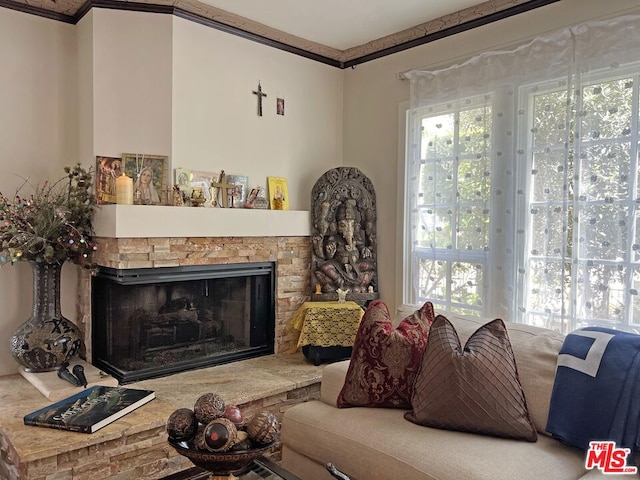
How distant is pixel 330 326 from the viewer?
127 inches

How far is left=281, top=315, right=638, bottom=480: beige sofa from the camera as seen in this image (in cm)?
165

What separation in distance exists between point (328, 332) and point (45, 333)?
1.67 meters

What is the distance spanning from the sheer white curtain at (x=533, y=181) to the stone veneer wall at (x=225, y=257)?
2.64ft

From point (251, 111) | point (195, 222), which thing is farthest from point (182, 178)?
point (251, 111)

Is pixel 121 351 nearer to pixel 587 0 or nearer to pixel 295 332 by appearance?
pixel 295 332

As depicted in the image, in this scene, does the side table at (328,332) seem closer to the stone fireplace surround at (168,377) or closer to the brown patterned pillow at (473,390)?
the stone fireplace surround at (168,377)

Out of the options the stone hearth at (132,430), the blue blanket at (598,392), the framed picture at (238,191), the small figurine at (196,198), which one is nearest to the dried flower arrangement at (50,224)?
the small figurine at (196,198)

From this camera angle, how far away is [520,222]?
2812 millimetres

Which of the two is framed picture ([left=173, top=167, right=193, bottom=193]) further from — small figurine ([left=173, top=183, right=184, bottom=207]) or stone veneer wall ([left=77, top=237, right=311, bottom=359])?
stone veneer wall ([left=77, top=237, right=311, bottom=359])

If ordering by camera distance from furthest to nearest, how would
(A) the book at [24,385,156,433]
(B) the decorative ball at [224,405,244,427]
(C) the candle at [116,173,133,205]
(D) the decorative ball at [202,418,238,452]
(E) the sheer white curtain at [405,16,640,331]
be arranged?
1. (C) the candle at [116,173,133,205]
2. (E) the sheer white curtain at [405,16,640,331]
3. (A) the book at [24,385,156,433]
4. (B) the decorative ball at [224,405,244,427]
5. (D) the decorative ball at [202,418,238,452]

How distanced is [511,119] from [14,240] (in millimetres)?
2870

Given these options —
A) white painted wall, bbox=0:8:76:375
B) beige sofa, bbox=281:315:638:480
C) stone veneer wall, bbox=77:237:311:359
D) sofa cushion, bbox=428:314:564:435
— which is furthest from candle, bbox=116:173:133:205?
sofa cushion, bbox=428:314:564:435

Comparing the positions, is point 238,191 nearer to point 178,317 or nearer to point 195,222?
point 195,222

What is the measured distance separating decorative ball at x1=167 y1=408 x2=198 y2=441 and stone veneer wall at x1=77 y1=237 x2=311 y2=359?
149 cm
